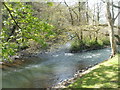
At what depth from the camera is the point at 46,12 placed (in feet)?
46.2

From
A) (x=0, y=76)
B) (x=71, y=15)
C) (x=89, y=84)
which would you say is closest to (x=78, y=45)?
(x=71, y=15)

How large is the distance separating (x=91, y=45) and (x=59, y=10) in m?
5.61

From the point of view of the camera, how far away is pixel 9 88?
6414mm

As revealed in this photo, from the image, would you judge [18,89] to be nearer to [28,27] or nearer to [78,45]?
[28,27]

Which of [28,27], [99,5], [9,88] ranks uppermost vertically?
[99,5]

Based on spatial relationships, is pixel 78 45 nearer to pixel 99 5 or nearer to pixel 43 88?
pixel 99 5

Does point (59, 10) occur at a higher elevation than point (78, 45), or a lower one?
higher

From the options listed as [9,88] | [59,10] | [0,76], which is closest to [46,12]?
[59,10]

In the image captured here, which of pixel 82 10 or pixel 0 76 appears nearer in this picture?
pixel 0 76

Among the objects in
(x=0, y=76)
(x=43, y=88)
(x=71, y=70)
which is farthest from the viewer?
(x=71, y=70)

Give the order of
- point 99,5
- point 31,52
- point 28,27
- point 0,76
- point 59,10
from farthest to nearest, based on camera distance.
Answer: point 99,5, point 59,10, point 31,52, point 0,76, point 28,27

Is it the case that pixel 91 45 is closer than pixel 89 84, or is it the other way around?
pixel 89 84

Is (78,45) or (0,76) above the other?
(78,45)

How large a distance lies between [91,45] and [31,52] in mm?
7194
